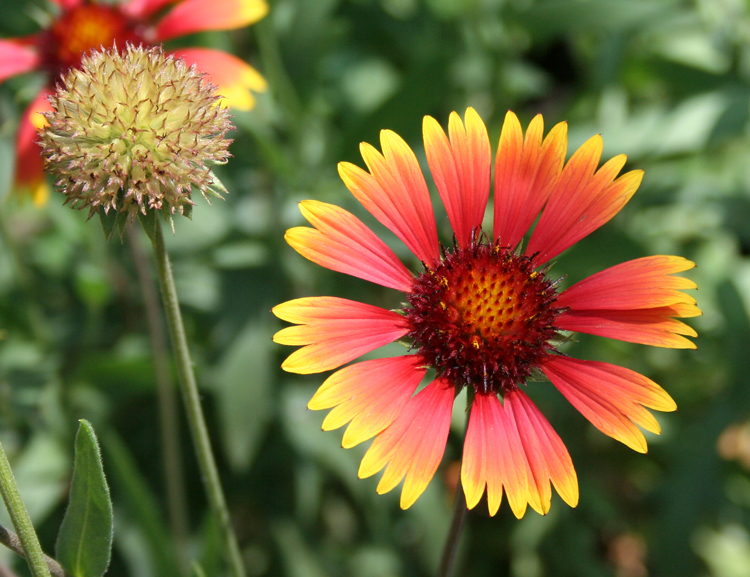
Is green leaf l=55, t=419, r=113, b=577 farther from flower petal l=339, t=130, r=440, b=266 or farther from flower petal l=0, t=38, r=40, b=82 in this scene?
flower petal l=0, t=38, r=40, b=82

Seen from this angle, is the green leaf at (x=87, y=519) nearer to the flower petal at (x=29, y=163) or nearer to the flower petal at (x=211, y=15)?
the flower petal at (x=29, y=163)

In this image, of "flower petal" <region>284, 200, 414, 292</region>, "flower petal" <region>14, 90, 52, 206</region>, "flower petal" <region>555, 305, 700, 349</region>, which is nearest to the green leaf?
"flower petal" <region>284, 200, 414, 292</region>

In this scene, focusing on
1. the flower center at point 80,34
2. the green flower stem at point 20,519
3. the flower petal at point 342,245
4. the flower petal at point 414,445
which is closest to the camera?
the green flower stem at point 20,519

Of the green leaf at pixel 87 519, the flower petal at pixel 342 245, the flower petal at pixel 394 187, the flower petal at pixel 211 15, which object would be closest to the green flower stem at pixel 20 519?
the green leaf at pixel 87 519

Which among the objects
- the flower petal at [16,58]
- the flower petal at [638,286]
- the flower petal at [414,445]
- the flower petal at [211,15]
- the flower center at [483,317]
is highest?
the flower petal at [211,15]

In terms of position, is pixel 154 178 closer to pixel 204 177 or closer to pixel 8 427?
pixel 204 177

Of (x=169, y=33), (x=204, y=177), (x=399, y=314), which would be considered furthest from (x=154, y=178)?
(x=169, y=33)

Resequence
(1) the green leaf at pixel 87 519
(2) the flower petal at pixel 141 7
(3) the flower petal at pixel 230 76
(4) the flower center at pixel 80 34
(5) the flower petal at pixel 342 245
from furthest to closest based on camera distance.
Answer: (2) the flower petal at pixel 141 7 → (4) the flower center at pixel 80 34 → (3) the flower petal at pixel 230 76 → (5) the flower petal at pixel 342 245 → (1) the green leaf at pixel 87 519
